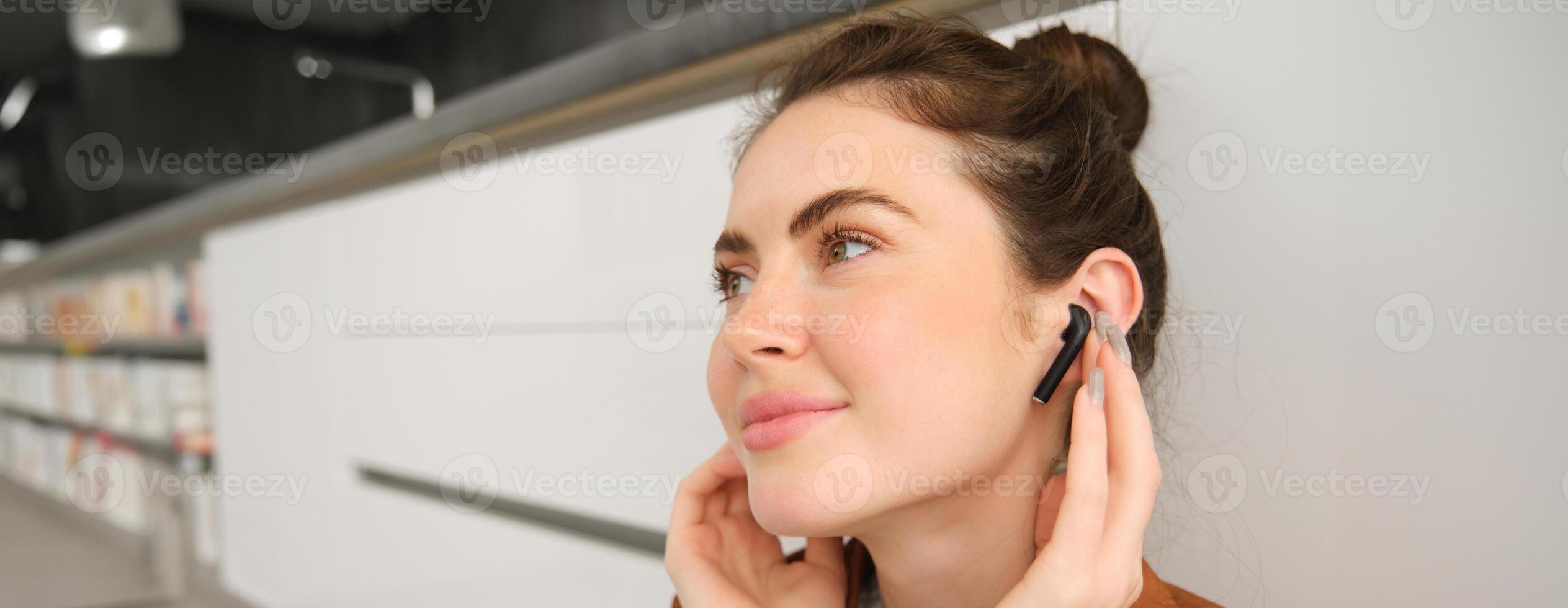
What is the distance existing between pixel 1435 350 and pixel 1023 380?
→ 31cm

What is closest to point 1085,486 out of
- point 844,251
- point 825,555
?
point 844,251

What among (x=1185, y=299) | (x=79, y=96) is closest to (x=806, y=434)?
(x=1185, y=299)

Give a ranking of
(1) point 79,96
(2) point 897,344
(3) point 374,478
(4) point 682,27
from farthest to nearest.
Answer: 1. (1) point 79,96
2. (3) point 374,478
3. (4) point 682,27
4. (2) point 897,344

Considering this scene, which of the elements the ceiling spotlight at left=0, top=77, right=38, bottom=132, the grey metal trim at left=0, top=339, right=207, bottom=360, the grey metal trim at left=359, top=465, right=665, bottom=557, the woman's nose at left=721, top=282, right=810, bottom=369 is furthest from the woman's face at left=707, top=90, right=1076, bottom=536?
the ceiling spotlight at left=0, top=77, right=38, bottom=132

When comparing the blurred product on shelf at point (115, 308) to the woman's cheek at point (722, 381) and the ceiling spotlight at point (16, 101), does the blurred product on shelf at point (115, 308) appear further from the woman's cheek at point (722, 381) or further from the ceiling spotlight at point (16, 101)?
the woman's cheek at point (722, 381)

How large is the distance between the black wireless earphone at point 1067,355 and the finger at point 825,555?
0.32 meters

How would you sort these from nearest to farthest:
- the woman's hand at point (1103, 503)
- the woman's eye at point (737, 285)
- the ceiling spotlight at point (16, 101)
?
the woman's hand at point (1103, 503)
the woman's eye at point (737, 285)
the ceiling spotlight at point (16, 101)

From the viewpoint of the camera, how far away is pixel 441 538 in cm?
144

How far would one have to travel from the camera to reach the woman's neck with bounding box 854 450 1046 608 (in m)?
0.70

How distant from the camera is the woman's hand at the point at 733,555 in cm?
83

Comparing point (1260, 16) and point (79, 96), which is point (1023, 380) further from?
point (79, 96)

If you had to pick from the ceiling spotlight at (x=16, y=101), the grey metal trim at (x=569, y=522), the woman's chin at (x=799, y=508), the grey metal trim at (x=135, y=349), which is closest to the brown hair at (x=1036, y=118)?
the woman's chin at (x=799, y=508)

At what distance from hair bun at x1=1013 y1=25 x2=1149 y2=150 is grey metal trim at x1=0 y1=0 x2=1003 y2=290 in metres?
0.10

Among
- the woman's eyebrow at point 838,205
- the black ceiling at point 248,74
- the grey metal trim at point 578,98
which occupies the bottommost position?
the woman's eyebrow at point 838,205
